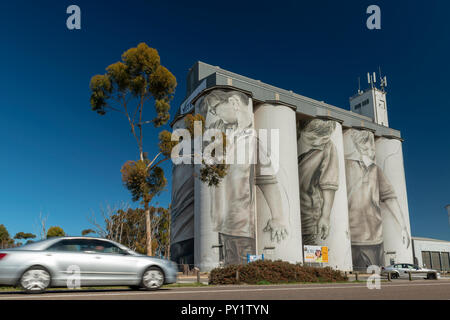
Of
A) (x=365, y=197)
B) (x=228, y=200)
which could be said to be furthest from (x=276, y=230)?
(x=365, y=197)

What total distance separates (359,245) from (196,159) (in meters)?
42.9

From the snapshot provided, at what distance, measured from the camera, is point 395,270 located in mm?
32531

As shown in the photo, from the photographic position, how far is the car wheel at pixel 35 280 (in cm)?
938

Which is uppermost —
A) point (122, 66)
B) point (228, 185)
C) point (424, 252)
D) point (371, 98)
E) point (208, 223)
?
point (371, 98)

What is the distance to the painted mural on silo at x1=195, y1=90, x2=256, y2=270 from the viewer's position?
4169cm

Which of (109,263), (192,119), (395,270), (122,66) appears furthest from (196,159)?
(395,270)

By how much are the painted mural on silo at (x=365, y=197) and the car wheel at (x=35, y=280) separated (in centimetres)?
5295

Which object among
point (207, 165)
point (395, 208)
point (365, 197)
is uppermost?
point (365, 197)

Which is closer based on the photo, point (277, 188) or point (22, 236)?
point (277, 188)

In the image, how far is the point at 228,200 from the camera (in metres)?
43.3

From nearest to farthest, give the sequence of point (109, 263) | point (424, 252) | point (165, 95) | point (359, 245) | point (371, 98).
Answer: point (109, 263)
point (165, 95)
point (359, 245)
point (424, 252)
point (371, 98)

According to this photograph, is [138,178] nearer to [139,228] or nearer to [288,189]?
[288,189]

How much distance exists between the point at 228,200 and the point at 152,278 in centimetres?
3232
